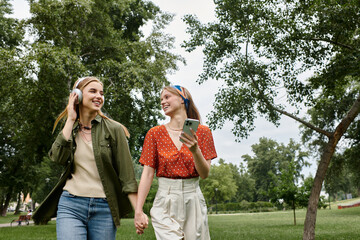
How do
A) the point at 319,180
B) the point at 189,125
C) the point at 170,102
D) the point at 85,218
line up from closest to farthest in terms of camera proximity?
the point at 189,125 < the point at 85,218 < the point at 170,102 < the point at 319,180

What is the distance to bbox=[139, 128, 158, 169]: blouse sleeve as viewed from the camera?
137 inches

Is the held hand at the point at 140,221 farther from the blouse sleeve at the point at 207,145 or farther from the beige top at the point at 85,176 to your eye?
the blouse sleeve at the point at 207,145

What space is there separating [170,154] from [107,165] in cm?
60

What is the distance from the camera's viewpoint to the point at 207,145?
3.47 meters

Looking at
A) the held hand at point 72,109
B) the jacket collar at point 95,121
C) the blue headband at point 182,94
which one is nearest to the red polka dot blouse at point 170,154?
the blue headband at point 182,94

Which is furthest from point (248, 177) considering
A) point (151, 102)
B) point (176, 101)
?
point (176, 101)

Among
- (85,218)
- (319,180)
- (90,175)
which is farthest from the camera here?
(319,180)

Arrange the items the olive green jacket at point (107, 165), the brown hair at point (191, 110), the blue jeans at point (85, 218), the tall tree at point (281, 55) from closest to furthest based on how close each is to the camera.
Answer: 1. the blue jeans at point (85, 218)
2. the olive green jacket at point (107, 165)
3. the brown hair at point (191, 110)
4. the tall tree at point (281, 55)

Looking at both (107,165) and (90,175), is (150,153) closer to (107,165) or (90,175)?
(107,165)

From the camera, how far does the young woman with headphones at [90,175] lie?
3.16 metres

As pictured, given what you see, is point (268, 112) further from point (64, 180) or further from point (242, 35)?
point (64, 180)

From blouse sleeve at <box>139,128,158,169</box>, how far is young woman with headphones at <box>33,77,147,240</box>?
0.47 feet

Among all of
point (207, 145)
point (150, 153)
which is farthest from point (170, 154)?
point (207, 145)

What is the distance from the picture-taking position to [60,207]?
3.18m
